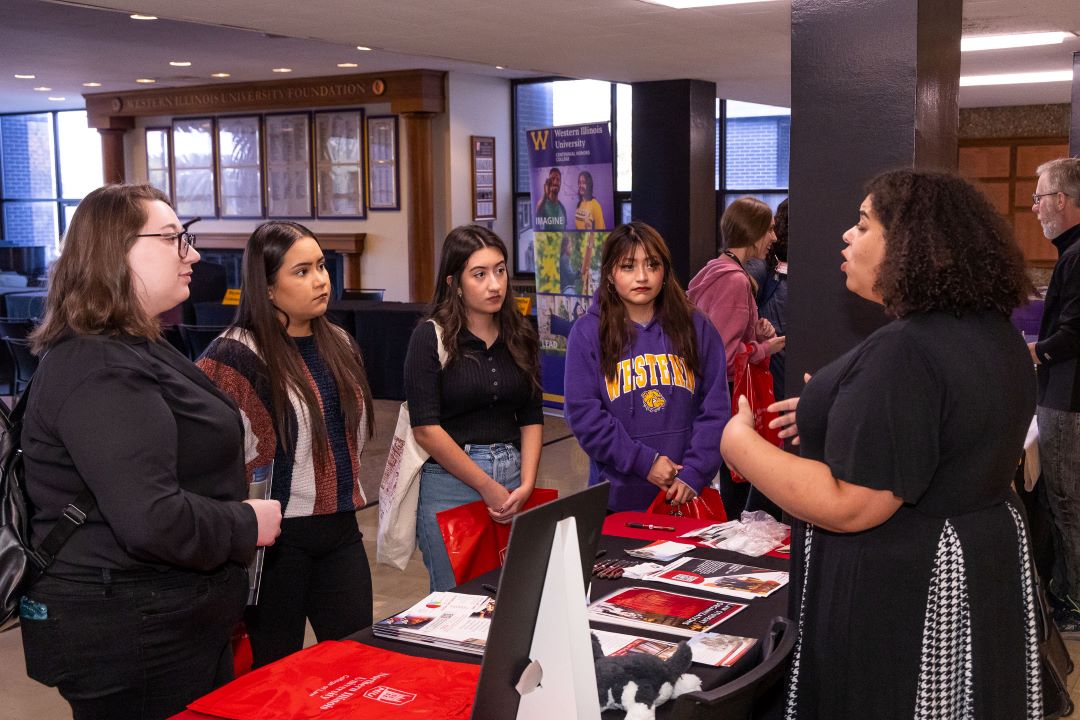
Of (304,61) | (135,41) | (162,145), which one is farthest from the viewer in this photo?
(162,145)

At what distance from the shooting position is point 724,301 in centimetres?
449

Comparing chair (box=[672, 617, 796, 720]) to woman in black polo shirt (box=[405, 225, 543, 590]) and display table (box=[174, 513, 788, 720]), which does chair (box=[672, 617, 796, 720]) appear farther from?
woman in black polo shirt (box=[405, 225, 543, 590])

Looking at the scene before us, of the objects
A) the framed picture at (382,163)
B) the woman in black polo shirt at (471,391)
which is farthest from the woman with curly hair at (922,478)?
the framed picture at (382,163)

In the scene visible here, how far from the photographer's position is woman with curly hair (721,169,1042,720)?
166cm

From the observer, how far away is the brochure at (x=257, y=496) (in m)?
2.19

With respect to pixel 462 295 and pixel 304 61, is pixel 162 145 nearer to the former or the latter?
pixel 304 61

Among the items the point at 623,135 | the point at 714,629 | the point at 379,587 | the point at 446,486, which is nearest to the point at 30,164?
the point at 623,135

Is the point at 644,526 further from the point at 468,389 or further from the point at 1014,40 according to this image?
the point at 1014,40

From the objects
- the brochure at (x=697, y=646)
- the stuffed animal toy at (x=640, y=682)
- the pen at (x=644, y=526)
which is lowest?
the pen at (x=644, y=526)

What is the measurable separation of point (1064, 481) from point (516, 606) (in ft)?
11.2

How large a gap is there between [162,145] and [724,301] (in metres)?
11.3

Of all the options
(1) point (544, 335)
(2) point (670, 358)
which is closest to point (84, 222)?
(2) point (670, 358)

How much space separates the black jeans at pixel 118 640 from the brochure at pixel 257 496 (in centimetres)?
25

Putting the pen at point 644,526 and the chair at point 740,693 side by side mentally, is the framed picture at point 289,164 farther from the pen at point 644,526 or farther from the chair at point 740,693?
the chair at point 740,693
